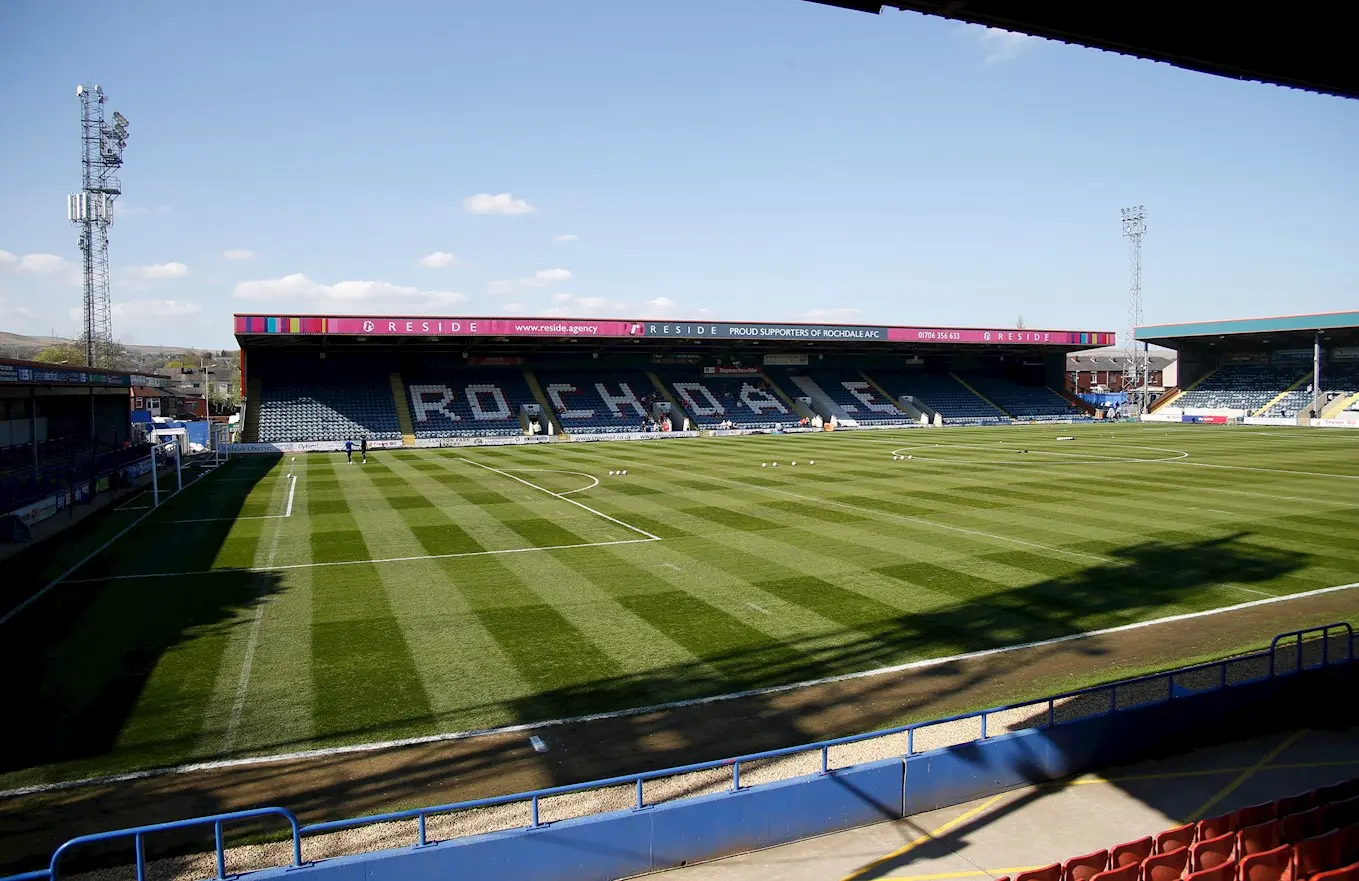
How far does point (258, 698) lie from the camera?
1285 cm

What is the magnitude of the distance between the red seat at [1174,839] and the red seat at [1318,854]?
2.53 ft

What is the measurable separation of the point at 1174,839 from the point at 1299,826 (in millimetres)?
1243

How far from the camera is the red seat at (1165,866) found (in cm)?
689

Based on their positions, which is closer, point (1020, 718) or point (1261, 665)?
point (1020, 718)

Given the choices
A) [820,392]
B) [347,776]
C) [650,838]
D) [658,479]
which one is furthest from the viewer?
[820,392]

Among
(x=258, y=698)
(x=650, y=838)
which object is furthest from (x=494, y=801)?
(x=258, y=698)

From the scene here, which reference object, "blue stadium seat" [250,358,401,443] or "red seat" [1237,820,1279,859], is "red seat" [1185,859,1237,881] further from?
"blue stadium seat" [250,358,401,443]

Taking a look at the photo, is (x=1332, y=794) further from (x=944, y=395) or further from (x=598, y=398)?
(x=944, y=395)

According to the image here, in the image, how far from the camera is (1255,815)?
25.0ft

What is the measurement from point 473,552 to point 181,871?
14.5 m

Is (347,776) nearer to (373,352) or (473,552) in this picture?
(473,552)

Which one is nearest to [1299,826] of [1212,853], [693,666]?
[1212,853]

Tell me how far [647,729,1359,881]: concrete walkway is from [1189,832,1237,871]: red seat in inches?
62.7

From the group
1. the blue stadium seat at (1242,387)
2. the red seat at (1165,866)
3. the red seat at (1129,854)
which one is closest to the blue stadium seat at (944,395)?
the blue stadium seat at (1242,387)
